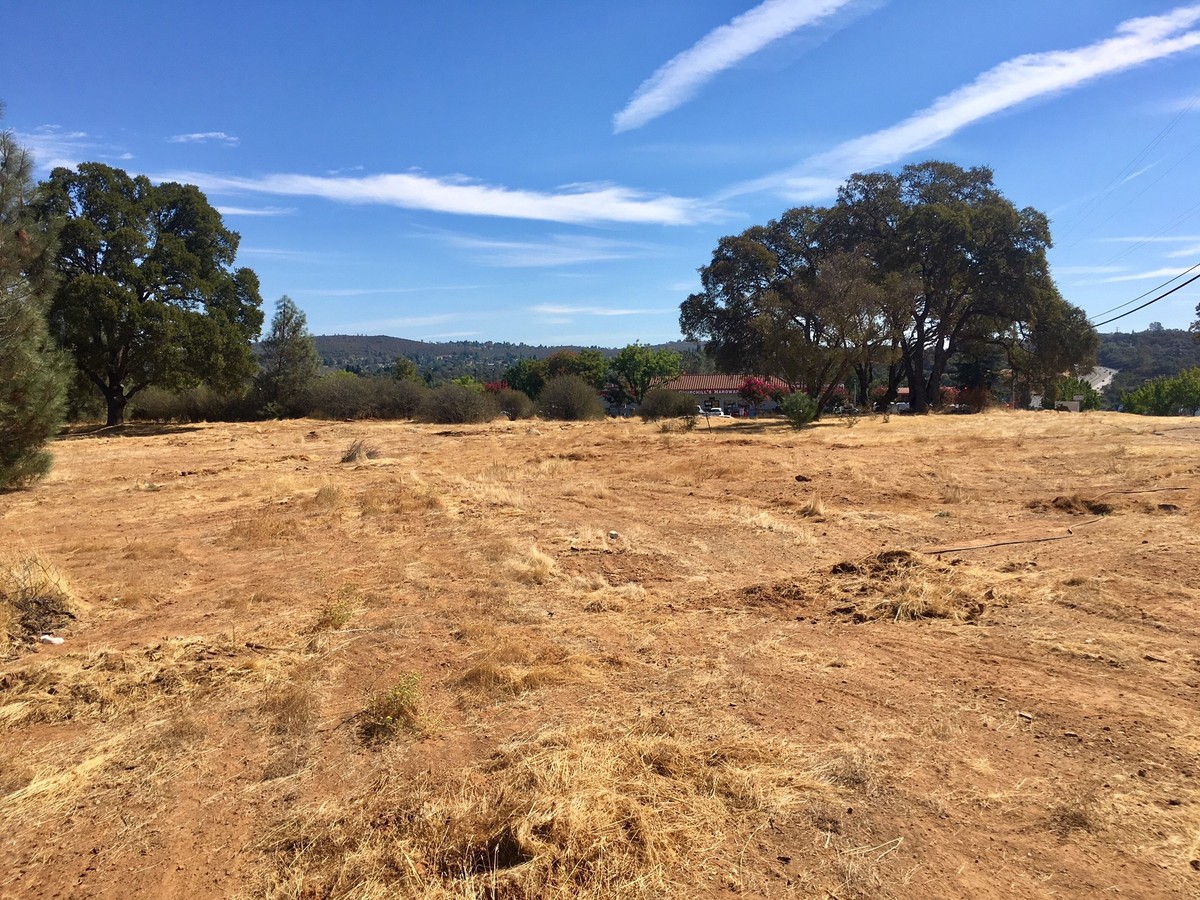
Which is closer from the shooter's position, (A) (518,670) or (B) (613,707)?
(B) (613,707)

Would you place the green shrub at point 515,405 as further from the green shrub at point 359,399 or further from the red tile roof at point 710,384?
the red tile roof at point 710,384

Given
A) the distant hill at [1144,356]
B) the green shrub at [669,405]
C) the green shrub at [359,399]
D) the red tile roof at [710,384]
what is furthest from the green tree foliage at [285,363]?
the distant hill at [1144,356]

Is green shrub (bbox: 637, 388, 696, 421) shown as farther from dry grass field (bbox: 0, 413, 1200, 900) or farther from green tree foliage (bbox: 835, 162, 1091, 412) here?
dry grass field (bbox: 0, 413, 1200, 900)

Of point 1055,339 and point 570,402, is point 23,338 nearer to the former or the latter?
point 570,402

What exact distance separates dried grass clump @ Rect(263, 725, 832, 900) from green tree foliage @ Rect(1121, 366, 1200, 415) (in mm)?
67715

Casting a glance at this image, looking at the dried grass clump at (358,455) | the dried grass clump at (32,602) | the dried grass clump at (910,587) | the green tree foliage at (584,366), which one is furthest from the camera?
the green tree foliage at (584,366)

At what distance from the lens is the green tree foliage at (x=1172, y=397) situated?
56.3 metres

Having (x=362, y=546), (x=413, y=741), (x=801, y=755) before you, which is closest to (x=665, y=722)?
(x=801, y=755)

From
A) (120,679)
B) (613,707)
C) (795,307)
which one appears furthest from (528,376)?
(613,707)

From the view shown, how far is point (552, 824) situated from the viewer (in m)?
2.93

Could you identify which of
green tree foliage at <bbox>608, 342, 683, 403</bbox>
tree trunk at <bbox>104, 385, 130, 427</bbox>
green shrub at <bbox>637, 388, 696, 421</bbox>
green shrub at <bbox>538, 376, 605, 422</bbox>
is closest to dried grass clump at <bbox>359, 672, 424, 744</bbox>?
tree trunk at <bbox>104, 385, 130, 427</bbox>

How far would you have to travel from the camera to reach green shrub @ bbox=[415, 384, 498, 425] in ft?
114

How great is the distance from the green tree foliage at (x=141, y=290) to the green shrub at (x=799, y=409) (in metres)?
23.4

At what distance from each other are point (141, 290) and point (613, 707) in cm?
3168
